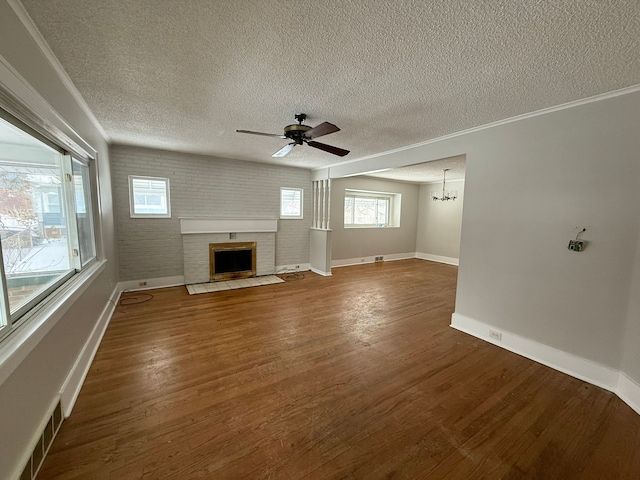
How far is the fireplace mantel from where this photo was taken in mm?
4684

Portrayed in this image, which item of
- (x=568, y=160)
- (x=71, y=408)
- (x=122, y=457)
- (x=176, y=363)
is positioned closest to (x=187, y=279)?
(x=176, y=363)

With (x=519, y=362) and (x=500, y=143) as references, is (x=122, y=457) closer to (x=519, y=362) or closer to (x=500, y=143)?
(x=519, y=362)

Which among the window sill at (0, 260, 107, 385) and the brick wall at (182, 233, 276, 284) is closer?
the window sill at (0, 260, 107, 385)

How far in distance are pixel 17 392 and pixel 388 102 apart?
3.13 metres

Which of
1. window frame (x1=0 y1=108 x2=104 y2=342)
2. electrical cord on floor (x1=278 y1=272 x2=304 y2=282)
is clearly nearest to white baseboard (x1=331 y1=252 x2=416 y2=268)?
electrical cord on floor (x1=278 y1=272 x2=304 y2=282)

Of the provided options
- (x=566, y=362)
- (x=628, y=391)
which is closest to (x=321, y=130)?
(x=566, y=362)

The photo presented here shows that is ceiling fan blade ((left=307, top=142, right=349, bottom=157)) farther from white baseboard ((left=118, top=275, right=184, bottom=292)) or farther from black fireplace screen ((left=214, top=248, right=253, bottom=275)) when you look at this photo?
white baseboard ((left=118, top=275, right=184, bottom=292))

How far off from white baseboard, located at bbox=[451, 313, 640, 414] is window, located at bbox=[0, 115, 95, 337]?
392cm

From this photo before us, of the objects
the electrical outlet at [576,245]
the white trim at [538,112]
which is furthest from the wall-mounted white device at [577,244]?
the white trim at [538,112]

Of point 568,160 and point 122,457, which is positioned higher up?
point 568,160

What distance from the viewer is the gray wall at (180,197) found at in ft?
13.9

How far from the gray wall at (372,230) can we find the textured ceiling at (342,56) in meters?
3.86

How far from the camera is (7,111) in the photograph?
1.27 m

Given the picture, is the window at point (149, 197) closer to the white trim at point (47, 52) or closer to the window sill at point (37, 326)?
the white trim at point (47, 52)
